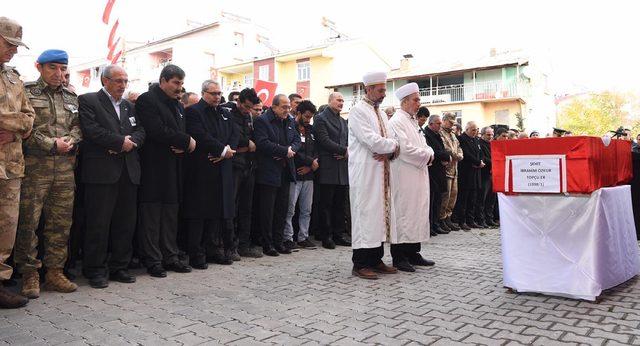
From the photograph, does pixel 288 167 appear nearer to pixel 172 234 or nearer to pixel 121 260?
pixel 172 234

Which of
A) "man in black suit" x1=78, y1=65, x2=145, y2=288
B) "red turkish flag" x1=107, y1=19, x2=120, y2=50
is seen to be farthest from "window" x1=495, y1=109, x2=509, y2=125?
"man in black suit" x1=78, y1=65, x2=145, y2=288

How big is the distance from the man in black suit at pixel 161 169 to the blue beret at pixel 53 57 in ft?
2.82

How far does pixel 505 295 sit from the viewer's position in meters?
4.27

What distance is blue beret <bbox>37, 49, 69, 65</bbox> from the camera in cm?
431

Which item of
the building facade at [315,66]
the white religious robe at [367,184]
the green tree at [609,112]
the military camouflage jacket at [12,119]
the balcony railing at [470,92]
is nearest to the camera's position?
the military camouflage jacket at [12,119]

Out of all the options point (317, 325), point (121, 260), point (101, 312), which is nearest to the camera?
point (317, 325)

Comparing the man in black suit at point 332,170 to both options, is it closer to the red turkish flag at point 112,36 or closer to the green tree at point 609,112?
the red turkish flag at point 112,36

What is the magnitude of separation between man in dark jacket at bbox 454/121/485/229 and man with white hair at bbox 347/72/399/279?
4.62 m

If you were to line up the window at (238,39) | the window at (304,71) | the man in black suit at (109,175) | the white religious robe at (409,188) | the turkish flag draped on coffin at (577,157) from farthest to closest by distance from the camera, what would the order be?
the window at (238,39), the window at (304,71), the white religious robe at (409,188), the man in black suit at (109,175), the turkish flag draped on coffin at (577,157)

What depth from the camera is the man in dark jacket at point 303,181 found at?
688cm

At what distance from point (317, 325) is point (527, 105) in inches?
1411

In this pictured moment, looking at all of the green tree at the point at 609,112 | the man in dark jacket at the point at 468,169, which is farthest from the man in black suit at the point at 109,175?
the green tree at the point at 609,112

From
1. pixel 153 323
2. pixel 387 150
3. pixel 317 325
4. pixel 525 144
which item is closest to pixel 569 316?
pixel 525 144

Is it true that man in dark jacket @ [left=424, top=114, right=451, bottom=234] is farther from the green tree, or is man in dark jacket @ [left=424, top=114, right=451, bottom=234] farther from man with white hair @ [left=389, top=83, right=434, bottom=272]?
the green tree
